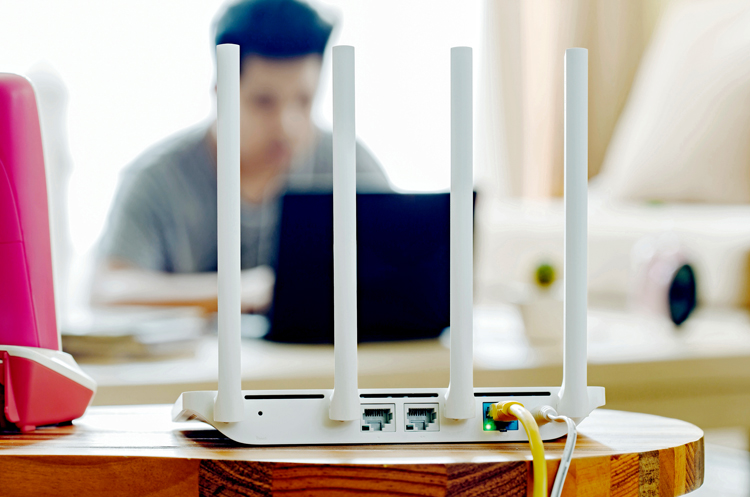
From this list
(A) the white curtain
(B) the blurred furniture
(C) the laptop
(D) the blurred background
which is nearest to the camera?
(C) the laptop

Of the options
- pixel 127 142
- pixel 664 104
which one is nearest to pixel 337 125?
pixel 664 104

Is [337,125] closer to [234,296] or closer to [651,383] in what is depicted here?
[234,296]

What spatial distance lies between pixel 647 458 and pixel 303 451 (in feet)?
0.66

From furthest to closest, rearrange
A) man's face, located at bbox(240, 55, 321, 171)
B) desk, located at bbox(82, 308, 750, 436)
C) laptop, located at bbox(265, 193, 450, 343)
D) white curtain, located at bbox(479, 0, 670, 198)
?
white curtain, located at bbox(479, 0, 670, 198), man's face, located at bbox(240, 55, 321, 171), laptop, located at bbox(265, 193, 450, 343), desk, located at bbox(82, 308, 750, 436)

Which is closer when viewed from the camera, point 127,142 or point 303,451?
point 303,451

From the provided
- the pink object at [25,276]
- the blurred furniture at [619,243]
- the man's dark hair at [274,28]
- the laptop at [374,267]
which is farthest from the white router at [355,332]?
the man's dark hair at [274,28]

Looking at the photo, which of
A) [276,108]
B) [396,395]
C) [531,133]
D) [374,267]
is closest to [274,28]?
[276,108]

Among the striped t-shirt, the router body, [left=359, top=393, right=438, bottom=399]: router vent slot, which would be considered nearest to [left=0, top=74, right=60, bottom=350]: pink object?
the router body

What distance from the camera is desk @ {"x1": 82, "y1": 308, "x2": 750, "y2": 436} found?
2.61ft

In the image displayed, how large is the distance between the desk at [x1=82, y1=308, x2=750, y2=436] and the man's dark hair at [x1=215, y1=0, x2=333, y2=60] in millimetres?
831

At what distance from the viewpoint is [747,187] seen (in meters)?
1.82

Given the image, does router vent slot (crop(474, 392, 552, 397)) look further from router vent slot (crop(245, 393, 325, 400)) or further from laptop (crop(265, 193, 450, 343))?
laptop (crop(265, 193, 450, 343))

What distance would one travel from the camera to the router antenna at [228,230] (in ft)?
1.26

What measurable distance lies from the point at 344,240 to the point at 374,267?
0.59 metres
